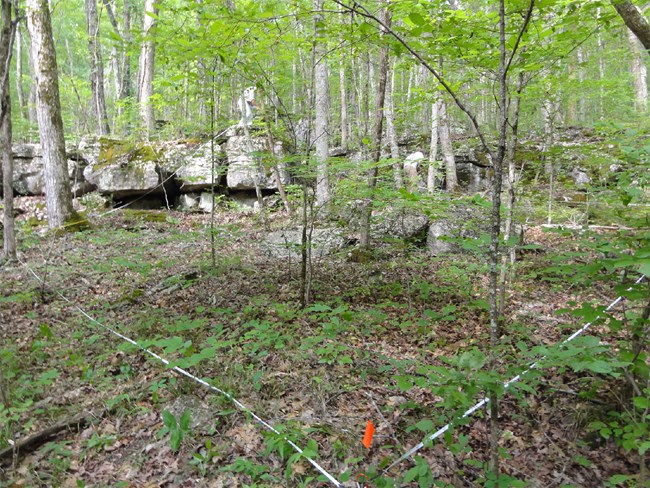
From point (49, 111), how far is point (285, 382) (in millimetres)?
8875

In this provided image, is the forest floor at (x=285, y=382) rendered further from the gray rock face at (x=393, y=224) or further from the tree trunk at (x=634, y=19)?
the tree trunk at (x=634, y=19)

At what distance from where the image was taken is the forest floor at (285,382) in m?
2.54

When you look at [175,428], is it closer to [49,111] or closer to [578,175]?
[49,111]

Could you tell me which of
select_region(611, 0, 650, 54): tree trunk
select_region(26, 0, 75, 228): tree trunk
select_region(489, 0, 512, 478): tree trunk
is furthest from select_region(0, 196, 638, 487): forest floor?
select_region(26, 0, 75, 228): tree trunk

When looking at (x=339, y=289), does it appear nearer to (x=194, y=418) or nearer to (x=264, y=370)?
(x=264, y=370)

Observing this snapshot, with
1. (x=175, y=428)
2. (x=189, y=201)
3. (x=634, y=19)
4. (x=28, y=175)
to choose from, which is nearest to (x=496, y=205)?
(x=175, y=428)

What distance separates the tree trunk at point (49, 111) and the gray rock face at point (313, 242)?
500 centimetres

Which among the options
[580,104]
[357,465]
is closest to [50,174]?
[357,465]

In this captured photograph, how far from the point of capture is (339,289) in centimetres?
540

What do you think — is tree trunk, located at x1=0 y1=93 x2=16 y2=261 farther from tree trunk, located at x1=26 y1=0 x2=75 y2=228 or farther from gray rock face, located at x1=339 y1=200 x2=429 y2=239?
gray rock face, located at x1=339 y1=200 x2=429 y2=239

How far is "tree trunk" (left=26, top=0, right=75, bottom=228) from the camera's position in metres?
8.00

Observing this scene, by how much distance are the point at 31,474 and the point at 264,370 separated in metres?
1.80

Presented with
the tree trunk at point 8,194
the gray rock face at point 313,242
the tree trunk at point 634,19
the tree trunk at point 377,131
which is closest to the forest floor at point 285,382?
the gray rock face at point 313,242

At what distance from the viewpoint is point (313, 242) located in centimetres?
641
